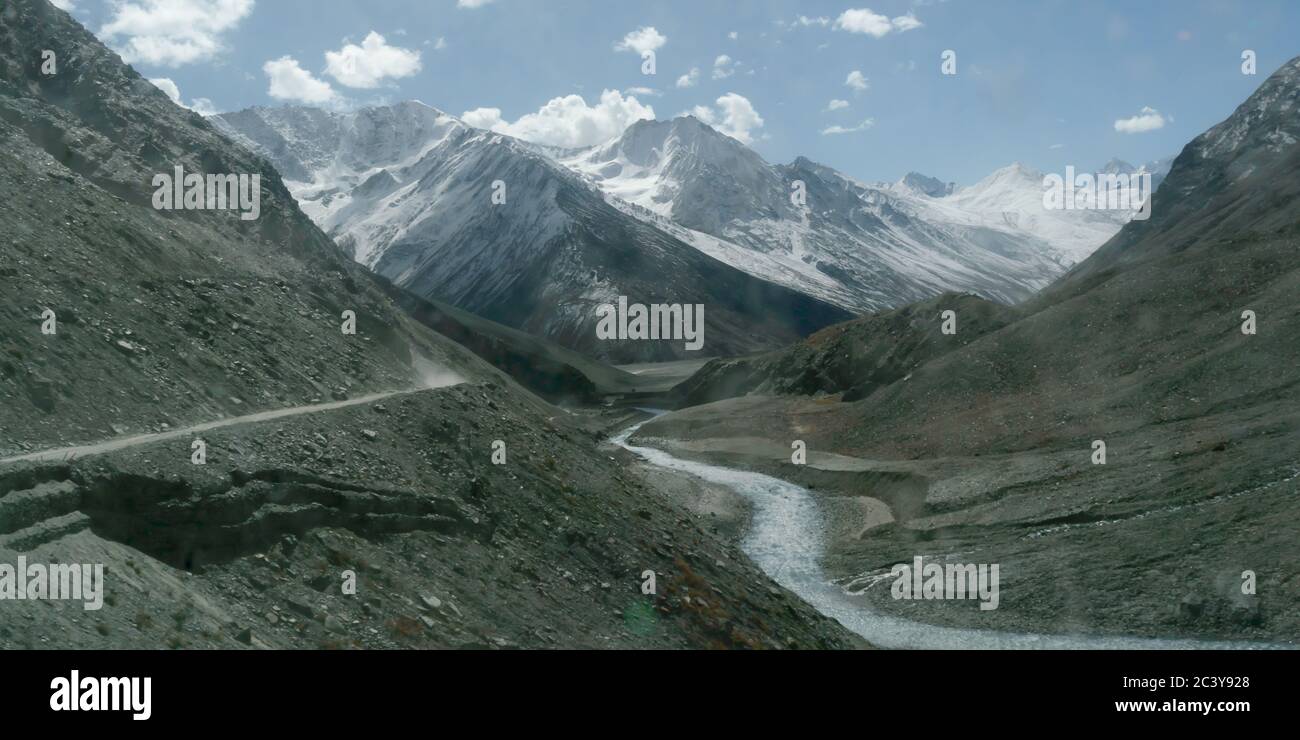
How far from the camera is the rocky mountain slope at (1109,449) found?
127 ft

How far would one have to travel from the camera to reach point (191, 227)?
164 ft

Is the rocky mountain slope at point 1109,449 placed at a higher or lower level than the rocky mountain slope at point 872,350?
lower

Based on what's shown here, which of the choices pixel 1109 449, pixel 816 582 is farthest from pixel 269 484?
pixel 1109 449

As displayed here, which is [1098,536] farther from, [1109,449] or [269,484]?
[269,484]

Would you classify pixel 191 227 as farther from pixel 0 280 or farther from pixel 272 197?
pixel 0 280

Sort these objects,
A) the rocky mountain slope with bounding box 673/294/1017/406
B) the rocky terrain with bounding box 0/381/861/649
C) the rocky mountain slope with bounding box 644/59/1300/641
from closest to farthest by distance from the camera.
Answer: the rocky terrain with bounding box 0/381/861/649 → the rocky mountain slope with bounding box 644/59/1300/641 → the rocky mountain slope with bounding box 673/294/1017/406

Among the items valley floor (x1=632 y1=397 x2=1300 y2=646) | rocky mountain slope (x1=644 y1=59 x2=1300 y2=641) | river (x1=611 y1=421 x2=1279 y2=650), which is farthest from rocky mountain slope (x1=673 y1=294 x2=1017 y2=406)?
valley floor (x1=632 y1=397 x2=1300 y2=646)

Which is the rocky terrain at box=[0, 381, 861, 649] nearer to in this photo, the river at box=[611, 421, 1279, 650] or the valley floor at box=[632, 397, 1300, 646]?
the river at box=[611, 421, 1279, 650]

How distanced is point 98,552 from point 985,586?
34.5 m

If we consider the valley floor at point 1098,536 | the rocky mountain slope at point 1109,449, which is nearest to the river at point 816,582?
the valley floor at point 1098,536

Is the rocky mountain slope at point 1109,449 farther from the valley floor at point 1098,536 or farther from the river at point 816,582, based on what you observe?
the river at point 816,582

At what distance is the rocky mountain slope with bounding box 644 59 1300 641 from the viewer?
127 ft

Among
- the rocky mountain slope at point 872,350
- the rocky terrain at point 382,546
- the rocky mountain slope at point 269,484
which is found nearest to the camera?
the rocky terrain at point 382,546
